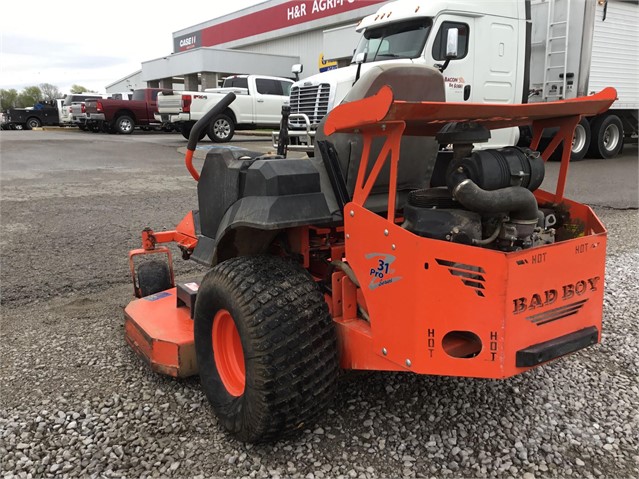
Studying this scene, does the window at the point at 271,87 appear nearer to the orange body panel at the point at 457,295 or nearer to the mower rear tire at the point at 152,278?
the mower rear tire at the point at 152,278

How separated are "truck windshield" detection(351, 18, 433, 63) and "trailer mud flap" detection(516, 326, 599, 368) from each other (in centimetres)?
701

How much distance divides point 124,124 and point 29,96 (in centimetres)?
5292

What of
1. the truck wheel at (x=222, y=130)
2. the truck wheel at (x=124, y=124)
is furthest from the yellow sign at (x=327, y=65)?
the truck wheel at (x=124, y=124)

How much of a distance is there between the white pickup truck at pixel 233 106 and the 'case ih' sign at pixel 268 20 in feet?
30.5

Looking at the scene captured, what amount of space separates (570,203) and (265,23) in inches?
1355

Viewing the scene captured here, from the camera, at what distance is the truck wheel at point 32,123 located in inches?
1227

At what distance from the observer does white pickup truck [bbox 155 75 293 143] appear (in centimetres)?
1667

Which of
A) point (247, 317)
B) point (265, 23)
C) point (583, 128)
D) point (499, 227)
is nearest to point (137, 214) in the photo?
point (247, 317)

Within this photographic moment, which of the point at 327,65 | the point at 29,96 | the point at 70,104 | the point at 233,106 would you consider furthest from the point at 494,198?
the point at 29,96

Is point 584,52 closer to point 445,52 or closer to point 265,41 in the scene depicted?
point 445,52

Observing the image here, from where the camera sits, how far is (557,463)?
8.22ft

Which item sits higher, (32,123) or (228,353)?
A: (32,123)

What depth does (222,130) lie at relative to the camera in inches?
671

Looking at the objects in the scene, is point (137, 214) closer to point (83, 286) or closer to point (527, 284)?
point (83, 286)
